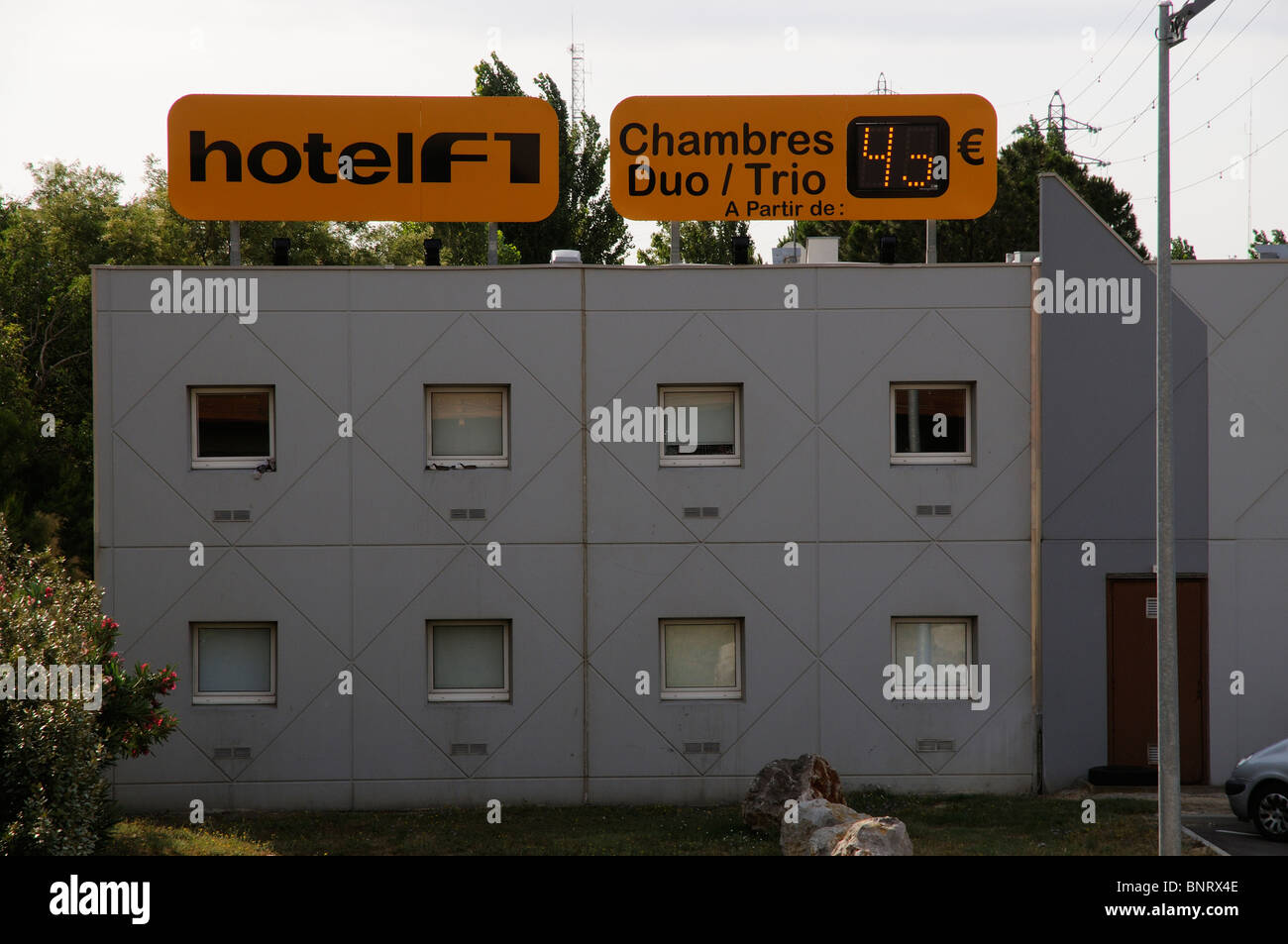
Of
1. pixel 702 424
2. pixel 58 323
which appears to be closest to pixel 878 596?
pixel 702 424

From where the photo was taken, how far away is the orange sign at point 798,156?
18.2 metres

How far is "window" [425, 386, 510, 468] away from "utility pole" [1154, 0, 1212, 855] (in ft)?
29.5

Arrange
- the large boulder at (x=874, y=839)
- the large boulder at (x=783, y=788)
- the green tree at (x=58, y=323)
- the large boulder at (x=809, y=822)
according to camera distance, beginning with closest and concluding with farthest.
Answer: the large boulder at (x=874, y=839), the large boulder at (x=809, y=822), the large boulder at (x=783, y=788), the green tree at (x=58, y=323)

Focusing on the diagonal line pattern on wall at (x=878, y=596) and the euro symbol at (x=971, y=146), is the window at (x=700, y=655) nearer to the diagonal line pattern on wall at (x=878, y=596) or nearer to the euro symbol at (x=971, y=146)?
the diagonal line pattern on wall at (x=878, y=596)

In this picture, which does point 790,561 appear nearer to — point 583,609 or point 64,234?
point 583,609

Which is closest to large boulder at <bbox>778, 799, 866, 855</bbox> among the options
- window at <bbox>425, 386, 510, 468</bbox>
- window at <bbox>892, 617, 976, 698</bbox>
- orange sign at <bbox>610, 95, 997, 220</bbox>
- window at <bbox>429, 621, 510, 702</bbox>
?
window at <bbox>892, 617, 976, 698</bbox>

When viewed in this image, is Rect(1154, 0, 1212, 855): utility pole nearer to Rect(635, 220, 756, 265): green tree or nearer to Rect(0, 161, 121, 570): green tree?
Rect(0, 161, 121, 570): green tree

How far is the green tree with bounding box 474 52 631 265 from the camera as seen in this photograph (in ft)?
152

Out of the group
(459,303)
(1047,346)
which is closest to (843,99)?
(1047,346)

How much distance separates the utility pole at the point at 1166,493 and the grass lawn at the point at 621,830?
1947mm

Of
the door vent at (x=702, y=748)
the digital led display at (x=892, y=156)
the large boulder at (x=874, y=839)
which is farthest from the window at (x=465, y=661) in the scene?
the digital led display at (x=892, y=156)

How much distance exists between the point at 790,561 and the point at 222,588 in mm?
8114

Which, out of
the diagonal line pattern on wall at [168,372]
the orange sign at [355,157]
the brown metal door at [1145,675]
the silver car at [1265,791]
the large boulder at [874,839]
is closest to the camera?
the large boulder at [874,839]

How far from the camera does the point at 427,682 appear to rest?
57.2ft
